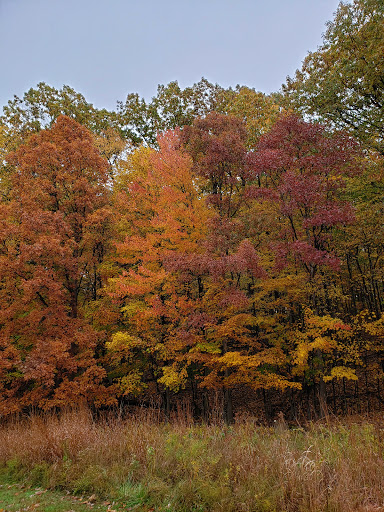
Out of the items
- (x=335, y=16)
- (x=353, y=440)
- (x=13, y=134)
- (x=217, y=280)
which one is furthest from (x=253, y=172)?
(x=13, y=134)

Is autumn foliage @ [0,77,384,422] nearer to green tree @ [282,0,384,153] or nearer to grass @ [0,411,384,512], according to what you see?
green tree @ [282,0,384,153]

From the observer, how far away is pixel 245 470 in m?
4.92

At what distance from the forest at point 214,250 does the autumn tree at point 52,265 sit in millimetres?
66

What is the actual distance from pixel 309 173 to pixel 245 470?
9510mm

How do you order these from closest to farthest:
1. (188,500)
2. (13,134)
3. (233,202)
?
(188,500)
(233,202)
(13,134)

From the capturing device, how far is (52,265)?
12.9 m

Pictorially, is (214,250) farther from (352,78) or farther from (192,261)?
(352,78)

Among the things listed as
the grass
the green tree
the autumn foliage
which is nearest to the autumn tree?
the autumn foliage

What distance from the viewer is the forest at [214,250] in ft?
36.8

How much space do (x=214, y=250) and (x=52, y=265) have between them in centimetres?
625

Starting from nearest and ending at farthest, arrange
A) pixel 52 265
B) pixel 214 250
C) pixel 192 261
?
pixel 192 261 < pixel 214 250 < pixel 52 265

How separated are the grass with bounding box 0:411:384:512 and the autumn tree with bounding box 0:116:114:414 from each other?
4.90 meters

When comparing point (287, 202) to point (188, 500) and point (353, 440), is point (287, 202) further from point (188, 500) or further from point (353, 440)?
point (188, 500)

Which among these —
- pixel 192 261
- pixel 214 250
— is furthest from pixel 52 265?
pixel 214 250
